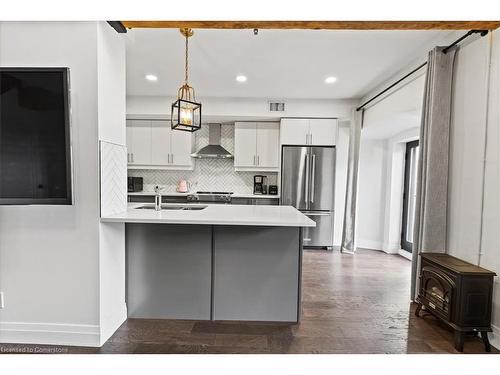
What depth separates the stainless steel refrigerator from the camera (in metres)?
5.16

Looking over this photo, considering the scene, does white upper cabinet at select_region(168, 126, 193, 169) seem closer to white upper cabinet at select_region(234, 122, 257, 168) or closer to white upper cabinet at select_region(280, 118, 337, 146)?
white upper cabinet at select_region(234, 122, 257, 168)

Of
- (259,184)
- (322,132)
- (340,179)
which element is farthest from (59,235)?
(340,179)

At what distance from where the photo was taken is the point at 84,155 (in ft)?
7.14

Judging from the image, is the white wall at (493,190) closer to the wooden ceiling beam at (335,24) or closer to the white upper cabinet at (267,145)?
the wooden ceiling beam at (335,24)

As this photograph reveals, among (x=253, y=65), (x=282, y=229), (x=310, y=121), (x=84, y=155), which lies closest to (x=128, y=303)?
(x=84, y=155)

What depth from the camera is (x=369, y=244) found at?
5520mm

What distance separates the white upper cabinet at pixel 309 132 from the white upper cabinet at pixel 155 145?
181 centimetres

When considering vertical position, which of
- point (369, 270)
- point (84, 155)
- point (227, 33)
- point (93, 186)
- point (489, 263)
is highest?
point (227, 33)

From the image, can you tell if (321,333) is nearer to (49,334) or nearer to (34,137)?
(49,334)

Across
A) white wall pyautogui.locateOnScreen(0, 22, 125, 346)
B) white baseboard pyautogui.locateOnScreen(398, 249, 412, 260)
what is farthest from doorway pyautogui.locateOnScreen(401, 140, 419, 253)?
white wall pyautogui.locateOnScreen(0, 22, 125, 346)

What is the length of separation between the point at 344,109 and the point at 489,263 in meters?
3.54

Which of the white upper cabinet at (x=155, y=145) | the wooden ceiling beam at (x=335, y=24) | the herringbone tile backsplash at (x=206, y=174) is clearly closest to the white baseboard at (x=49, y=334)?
the wooden ceiling beam at (x=335, y=24)
